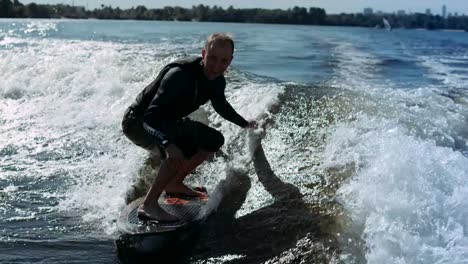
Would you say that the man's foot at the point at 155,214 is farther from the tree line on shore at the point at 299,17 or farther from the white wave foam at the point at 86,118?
the tree line on shore at the point at 299,17

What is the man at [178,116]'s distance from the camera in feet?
16.2

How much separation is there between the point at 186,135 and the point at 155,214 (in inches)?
29.2

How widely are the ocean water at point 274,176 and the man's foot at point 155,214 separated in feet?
1.03

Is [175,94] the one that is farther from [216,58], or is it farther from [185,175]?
[185,175]

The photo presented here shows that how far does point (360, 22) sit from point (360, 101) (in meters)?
35.2

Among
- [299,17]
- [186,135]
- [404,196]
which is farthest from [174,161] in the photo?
[299,17]

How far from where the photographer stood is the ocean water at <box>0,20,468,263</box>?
4609 millimetres

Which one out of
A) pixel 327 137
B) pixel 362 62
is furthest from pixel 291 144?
pixel 362 62

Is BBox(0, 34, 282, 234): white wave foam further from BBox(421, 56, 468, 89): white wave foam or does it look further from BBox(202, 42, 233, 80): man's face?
BBox(421, 56, 468, 89): white wave foam

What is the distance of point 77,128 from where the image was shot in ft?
30.1

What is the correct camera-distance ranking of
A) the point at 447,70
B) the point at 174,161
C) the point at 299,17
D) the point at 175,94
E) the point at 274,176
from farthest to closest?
1. the point at 299,17
2. the point at 447,70
3. the point at 274,176
4. the point at 174,161
5. the point at 175,94

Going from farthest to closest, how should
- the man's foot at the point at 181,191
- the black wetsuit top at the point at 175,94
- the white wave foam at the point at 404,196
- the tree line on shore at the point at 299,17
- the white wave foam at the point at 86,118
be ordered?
the tree line on shore at the point at 299,17
the white wave foam at the point at 86,118
the man's foot at the point at 181,191
the black wetsuit top at the point at 175,94
the white wave foam at the point at 404,196

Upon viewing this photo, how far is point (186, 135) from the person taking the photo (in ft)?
17.2

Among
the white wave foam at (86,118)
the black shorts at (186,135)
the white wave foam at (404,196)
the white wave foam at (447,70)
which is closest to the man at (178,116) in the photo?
the black shorts at (186,135)
